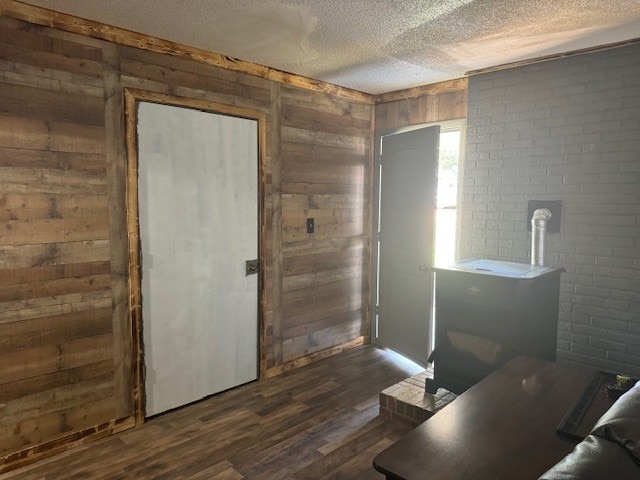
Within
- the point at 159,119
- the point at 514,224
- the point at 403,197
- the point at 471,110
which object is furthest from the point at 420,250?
the point at 159,119

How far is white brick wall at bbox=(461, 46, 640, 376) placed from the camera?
2.83 metres

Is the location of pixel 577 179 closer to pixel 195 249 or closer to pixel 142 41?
pixel 195 249

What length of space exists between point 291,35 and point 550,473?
256 cm

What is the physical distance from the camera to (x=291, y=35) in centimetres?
271

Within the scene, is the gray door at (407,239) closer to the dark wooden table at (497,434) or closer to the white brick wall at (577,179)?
the white brick wall at (577,179)

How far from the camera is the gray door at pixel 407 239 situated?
12.3 ft

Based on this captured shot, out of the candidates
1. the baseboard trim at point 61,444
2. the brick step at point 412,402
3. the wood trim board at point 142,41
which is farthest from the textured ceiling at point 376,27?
the baseboard trim at point 61,444

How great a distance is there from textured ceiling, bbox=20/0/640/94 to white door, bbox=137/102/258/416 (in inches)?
21.0

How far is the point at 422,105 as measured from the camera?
3969 mm

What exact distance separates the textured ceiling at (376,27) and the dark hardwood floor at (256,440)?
2460 mm

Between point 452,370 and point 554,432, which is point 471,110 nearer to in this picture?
point 452,370

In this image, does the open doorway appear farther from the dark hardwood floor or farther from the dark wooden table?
the dark wooden table

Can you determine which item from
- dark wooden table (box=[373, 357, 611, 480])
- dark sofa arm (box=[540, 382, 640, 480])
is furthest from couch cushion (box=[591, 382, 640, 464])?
→ dark wooden table (box=[373, 357, 611, 480])

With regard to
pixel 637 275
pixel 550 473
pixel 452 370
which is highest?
pixel 637 275
